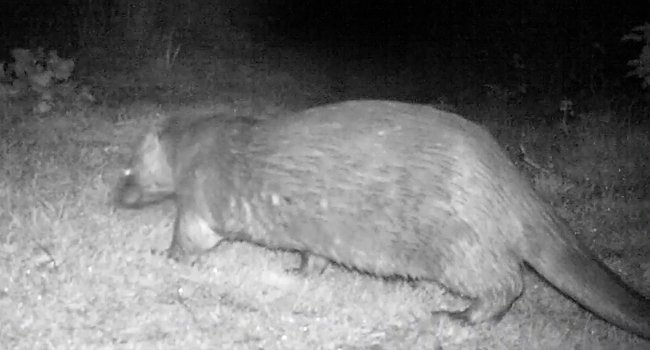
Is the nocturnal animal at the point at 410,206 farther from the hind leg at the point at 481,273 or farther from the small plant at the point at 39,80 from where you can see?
the small plant at the point at 39,80

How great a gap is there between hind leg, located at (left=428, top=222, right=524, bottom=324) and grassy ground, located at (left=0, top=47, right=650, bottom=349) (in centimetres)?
14

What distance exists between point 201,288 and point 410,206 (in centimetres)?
128

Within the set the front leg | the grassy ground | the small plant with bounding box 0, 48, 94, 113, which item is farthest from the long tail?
the small plant with bounding box 0, 48, 94, 113

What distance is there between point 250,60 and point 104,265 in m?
6.00

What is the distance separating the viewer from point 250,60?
1010 centimetres

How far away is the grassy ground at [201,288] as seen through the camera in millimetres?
3924

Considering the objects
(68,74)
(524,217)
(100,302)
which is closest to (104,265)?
(100,302)

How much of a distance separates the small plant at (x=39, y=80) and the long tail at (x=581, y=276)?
15.7ft

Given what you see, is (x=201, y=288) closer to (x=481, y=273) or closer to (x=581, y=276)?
(x=481, y=273)

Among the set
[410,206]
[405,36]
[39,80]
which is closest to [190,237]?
[410,206]

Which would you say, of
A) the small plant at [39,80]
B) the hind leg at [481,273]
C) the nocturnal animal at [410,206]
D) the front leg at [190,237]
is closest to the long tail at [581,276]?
the nocturnal animal at [410,206]

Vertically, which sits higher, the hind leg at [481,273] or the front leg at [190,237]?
the hind leg at [481,273]

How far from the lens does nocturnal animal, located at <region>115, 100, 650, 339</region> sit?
3.85 m

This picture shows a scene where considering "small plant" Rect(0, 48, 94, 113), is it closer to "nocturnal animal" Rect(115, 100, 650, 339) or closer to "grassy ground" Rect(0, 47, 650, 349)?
"grassy ground" Rect(0, 47, 650, 349)
